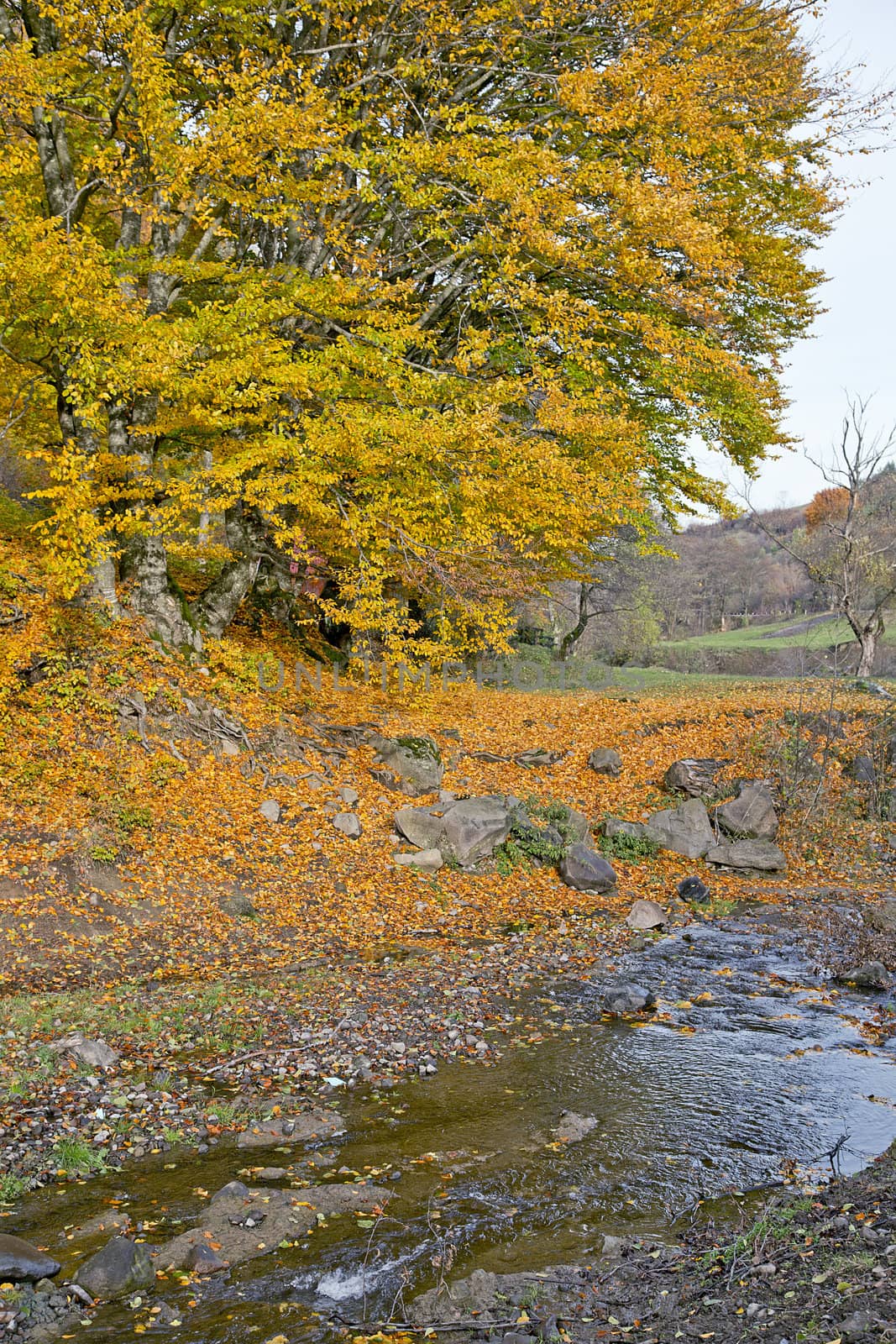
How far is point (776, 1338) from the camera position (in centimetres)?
379

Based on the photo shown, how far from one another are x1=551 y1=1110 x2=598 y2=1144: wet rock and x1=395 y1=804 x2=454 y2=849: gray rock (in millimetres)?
7161

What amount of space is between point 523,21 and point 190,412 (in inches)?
345

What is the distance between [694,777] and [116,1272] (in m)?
13.6

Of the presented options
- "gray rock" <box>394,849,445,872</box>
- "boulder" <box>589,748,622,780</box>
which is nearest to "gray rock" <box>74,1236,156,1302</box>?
"gray rock" <box>394,849,445,872</box>

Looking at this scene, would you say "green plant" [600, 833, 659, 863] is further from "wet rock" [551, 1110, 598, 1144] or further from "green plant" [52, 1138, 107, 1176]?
"green plant" [52, 1138, 107, 1176]

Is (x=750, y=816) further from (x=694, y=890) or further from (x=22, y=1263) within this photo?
(x=22, y=1263)

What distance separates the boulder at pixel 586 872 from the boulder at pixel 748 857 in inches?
86.5

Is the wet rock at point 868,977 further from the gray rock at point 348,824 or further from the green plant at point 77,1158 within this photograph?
the green plant at point 77,1158

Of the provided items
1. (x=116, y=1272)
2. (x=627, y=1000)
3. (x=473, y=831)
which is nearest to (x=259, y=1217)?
(x=116, y=1272)

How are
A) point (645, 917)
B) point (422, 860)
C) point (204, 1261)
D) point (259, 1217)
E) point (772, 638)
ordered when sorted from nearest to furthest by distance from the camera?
point (204, 1261) → point (259, 1217) → point (645, 917) → point (422, 860) → point (772, 638)

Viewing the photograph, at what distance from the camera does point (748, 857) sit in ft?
49.5

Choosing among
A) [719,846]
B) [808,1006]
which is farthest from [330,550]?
[808,1006]

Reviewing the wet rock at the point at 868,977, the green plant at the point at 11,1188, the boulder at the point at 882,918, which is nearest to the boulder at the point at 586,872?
the boulder at the point at 882,918

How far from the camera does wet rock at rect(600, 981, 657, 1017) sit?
9.28m
